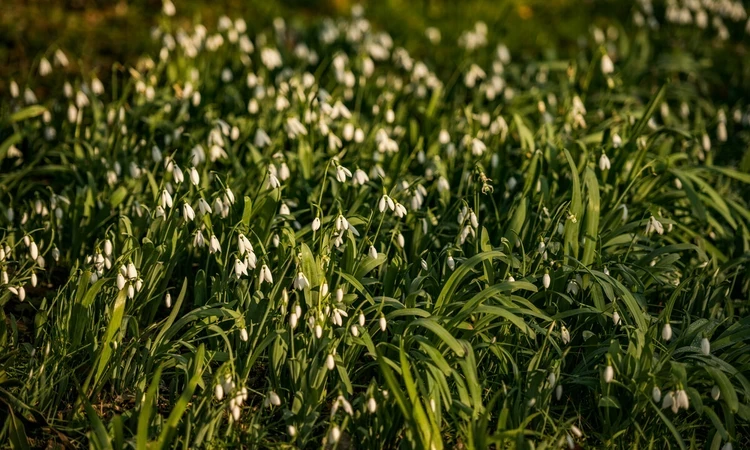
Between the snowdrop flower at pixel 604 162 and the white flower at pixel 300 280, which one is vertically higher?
the snowdrop flower at pixel 604 162

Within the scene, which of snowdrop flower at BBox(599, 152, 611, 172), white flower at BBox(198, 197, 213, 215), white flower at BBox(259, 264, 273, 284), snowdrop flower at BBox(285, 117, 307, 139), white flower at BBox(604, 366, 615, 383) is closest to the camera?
white flower at BBox(604, 366, 615, 383)

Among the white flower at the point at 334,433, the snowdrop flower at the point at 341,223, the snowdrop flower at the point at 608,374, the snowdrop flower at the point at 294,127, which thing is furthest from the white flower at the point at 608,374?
the snowdrop flower at the point at 294,127

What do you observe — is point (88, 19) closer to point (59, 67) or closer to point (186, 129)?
point (59, 67)

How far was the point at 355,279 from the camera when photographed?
3.39 meters

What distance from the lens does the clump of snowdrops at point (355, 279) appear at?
10.00 ft

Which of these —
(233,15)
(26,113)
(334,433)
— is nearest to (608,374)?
(334,433)

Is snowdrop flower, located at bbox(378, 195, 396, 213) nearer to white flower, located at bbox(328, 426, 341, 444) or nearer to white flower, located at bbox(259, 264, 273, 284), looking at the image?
white flower, located at bbox(259, 264, 273, 284)

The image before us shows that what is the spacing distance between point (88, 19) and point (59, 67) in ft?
3.57

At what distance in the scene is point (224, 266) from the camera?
137 inches

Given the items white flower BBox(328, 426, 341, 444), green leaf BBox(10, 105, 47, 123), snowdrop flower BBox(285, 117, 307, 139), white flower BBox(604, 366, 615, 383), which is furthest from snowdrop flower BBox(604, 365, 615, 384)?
green leaf BBox(10, 105, 47, 123)

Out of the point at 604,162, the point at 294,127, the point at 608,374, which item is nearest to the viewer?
the point at 608,374

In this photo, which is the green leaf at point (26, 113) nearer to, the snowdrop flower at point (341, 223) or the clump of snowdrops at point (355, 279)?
the clump of snowdrops at point (355, 279)

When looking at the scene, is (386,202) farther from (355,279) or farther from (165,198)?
(165,198)

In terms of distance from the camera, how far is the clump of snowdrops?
305cm
